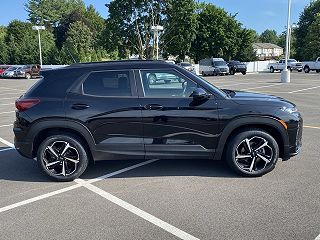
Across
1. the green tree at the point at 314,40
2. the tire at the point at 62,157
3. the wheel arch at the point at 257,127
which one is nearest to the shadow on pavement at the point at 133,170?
the tire at the point at 62,157

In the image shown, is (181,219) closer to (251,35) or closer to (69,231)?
(69,231)

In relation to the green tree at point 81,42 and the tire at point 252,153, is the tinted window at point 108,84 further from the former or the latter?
the green tree at point 81,42

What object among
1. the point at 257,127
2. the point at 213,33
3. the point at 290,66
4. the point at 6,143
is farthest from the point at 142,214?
the point at 213,33

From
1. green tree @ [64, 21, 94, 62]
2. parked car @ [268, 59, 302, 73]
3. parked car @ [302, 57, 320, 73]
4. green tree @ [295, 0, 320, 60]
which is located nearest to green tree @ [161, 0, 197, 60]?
parked car @ [268, 59, 302, 73]

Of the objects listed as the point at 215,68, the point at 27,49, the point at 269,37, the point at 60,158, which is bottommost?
the point at 60,158

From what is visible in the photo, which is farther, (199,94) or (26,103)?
Result: (26,103)

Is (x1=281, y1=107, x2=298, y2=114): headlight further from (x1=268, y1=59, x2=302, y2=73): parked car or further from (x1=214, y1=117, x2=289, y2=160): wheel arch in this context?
(x1=268, y1=59, x2=302, y2=73): parked car

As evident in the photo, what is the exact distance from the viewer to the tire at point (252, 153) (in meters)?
5.05

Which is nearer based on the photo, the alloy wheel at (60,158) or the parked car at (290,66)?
the alloy wheel at (60,158)

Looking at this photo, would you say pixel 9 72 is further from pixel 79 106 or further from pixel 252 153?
pixel 252 153

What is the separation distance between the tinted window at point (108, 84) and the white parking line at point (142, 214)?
1390mm

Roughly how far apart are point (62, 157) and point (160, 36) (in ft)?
141

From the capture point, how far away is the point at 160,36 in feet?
153

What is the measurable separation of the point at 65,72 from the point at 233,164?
9.50ft
